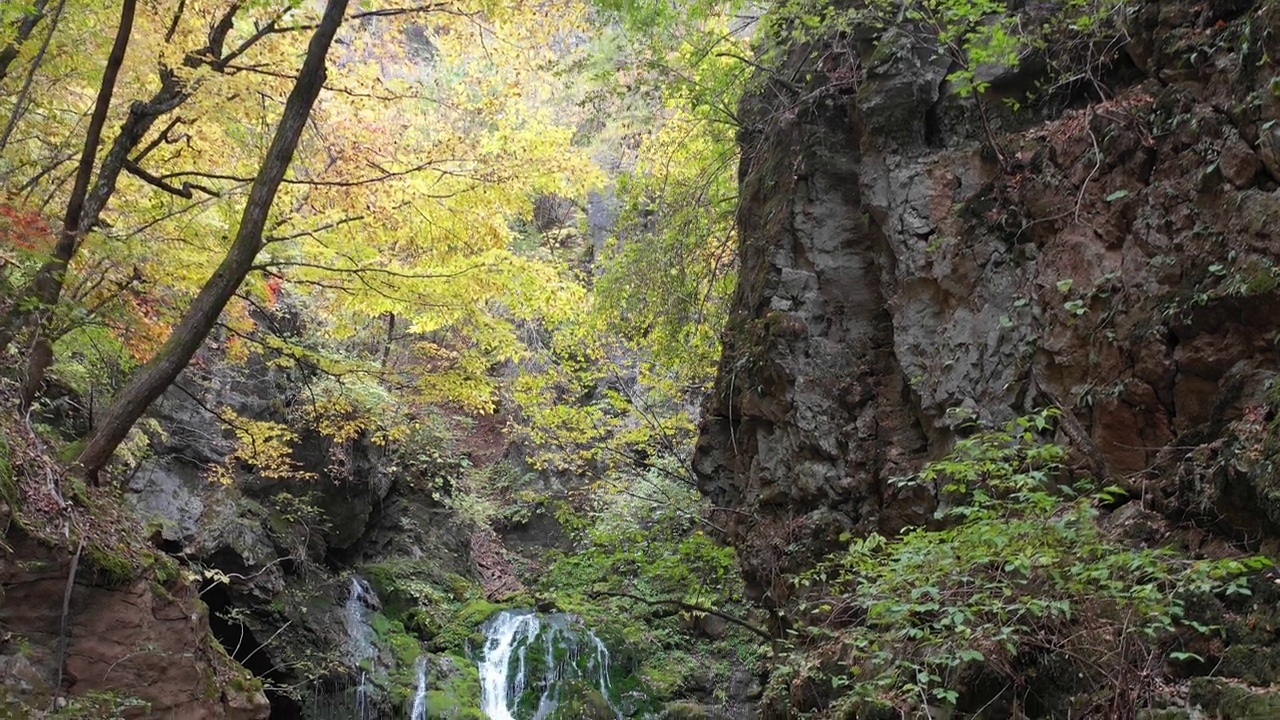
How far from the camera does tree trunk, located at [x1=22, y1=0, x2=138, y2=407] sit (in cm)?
546

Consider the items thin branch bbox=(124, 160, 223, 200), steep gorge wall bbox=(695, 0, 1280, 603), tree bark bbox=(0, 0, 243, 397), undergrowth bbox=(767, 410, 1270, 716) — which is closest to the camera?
undergrowth bbox=(767, 410, 1270, 716)

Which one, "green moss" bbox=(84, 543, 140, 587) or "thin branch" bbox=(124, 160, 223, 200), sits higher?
"thin branch" bbox=(124, 160, 223, 200)

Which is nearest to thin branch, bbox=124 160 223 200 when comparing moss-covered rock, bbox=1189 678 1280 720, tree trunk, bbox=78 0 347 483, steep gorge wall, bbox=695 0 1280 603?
tree trunk, bbox=78 0 347 483

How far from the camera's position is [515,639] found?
40.6ft

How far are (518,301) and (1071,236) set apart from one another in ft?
16.7

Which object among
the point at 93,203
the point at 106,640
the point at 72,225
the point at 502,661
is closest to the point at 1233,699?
the point at 106,640

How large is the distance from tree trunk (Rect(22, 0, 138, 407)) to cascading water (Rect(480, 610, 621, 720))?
25.0 ft

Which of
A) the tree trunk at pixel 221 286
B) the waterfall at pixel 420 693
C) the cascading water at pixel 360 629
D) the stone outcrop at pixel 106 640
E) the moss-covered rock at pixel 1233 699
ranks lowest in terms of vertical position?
the waterfall at pixel 420 693

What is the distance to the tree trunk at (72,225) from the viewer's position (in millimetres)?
5465

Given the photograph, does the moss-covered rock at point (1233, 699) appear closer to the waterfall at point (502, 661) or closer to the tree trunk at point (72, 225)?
the tree trunk at point (72, 225)

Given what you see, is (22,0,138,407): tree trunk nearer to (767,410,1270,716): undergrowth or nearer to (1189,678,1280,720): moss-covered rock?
(767,410,1270,716): undergrowth

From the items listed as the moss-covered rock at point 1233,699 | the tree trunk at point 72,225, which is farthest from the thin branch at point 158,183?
the moss-covered rock at point 1233,699

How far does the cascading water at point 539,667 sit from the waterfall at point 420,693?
84cm

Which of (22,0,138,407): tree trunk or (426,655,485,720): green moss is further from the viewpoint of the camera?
(426,655,485,720): green moss
